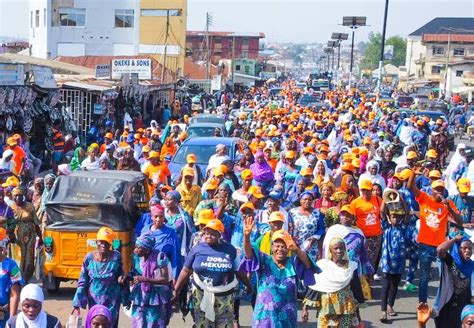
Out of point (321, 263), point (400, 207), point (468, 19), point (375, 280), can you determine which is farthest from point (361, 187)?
point (468, 19)

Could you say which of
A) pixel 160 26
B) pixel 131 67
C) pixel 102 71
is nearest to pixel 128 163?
pixel 102 71

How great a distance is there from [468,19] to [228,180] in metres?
97.0

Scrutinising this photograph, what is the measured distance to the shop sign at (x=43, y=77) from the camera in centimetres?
2020

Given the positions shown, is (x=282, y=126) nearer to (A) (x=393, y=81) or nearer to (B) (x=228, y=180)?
(B) (x=228, y=180)

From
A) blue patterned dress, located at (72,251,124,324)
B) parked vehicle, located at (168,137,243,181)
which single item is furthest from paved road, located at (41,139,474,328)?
parked vehicle, located at (168,137,243,181)

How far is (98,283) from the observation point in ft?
23.6

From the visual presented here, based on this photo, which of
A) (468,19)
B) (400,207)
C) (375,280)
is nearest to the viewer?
(400,207)

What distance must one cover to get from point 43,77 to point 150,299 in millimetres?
14466

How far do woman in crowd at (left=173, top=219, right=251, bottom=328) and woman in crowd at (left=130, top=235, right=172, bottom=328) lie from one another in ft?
0.76

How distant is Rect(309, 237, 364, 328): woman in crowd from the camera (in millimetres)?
7125

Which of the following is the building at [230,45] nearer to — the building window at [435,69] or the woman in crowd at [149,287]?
the building window at [435,69]

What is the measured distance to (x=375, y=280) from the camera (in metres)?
11.5

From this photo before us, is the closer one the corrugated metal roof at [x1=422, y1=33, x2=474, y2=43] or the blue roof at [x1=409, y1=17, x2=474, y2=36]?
the corrugated metal roof at [x1=422, y1=33, x2=474, y2=43]

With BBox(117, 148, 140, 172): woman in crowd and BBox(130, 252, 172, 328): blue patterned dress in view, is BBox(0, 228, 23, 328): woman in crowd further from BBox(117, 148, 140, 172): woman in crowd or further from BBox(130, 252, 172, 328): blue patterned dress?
BBox(117, 148, 140, 172): woman in crowd
